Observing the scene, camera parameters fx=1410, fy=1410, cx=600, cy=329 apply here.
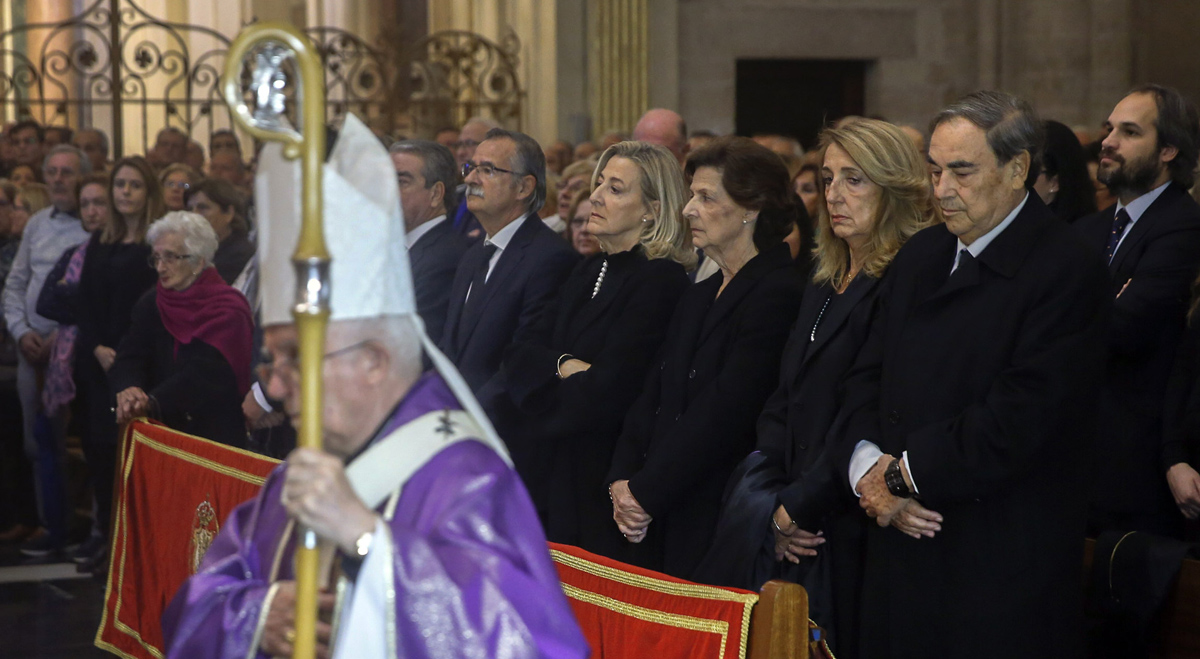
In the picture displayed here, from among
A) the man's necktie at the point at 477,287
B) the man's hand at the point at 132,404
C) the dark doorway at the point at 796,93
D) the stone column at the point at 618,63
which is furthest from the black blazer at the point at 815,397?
the dark doorway at the point at 796,93

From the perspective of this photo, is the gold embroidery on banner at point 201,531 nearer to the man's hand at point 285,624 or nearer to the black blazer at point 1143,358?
the black blazer at point 1143,358

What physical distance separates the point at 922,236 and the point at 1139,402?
1.14 m

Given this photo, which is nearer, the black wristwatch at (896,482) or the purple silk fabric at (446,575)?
the purple silk fabric at (446,575)

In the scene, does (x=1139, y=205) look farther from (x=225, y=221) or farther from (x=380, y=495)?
(x=225, y=221)

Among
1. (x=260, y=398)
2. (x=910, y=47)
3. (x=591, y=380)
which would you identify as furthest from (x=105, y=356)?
(x=910, y=47)

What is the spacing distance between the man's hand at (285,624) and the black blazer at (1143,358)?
2.95m

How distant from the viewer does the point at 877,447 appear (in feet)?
11.5

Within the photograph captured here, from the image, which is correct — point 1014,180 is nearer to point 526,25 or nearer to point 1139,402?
point 1139,402

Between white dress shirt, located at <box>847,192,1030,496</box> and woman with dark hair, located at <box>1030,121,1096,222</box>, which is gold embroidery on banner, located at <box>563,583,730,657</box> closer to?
white dress shirt, located at <box>847,192,1030,496</box>

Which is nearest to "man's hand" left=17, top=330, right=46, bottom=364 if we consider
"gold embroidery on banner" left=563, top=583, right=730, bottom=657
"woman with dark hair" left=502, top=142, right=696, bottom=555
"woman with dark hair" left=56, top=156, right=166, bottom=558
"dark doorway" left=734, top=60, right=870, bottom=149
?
"woman with dark hair" left=56, top=156, right=166, bottom=558

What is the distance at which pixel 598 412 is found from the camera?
4.41 meters

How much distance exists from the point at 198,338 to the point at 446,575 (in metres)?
4.41

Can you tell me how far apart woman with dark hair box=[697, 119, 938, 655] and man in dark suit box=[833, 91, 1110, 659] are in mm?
203

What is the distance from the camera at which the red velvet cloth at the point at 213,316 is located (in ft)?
19.4
